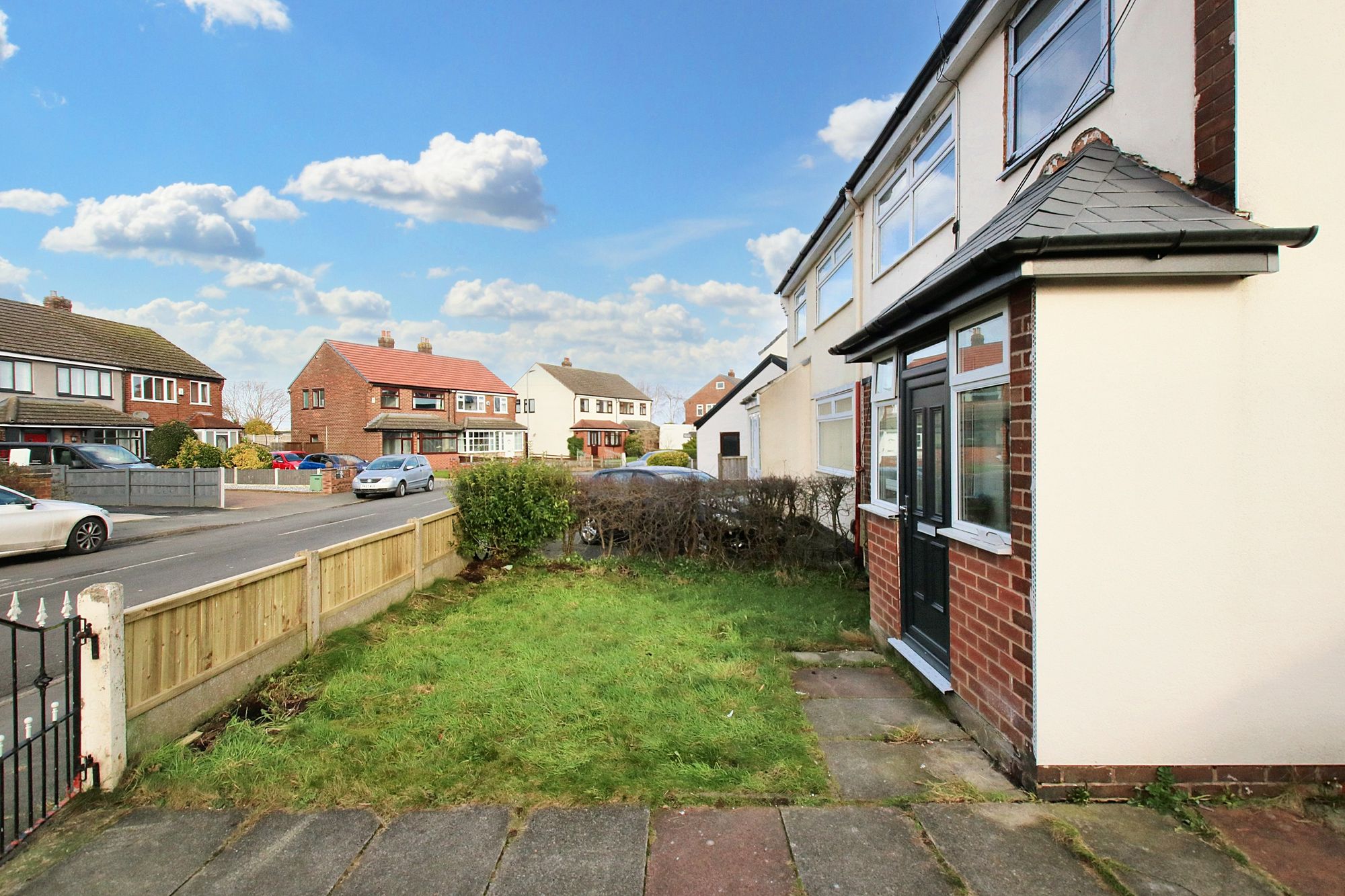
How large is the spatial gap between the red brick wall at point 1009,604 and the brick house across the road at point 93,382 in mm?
33935

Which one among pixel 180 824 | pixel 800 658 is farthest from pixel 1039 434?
pixel 180 824

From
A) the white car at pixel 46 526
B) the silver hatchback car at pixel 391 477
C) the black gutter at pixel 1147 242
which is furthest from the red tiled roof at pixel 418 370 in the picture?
the black gutter at pixel 1147 242

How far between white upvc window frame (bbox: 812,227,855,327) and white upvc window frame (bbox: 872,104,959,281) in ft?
Answer: 3.43

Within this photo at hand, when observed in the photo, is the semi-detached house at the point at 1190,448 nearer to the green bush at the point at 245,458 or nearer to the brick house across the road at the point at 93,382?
the green bush at the point at 245,458

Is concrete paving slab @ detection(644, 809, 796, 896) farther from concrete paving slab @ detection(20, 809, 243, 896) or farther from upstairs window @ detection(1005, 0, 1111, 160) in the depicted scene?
upstairs window @ detection(1005, 0, 1111, 160)

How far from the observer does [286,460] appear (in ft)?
110

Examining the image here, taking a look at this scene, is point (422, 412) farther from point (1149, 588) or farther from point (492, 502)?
point (1149, 588)

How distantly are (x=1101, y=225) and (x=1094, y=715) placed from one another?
2485mm

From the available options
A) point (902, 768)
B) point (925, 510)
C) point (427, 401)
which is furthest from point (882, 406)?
point (427, 401)

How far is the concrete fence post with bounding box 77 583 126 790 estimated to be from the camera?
354 cm

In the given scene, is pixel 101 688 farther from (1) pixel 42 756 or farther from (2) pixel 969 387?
(2) pixel 969 387

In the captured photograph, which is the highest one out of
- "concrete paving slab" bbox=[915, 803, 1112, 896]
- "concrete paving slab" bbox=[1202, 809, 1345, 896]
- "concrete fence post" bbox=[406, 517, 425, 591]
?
"concrete fence post" bbox=[406, 517, 425, 591]

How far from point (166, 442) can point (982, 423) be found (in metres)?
31.4

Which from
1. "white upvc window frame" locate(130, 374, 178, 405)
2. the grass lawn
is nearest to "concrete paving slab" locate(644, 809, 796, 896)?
the grass lawn
